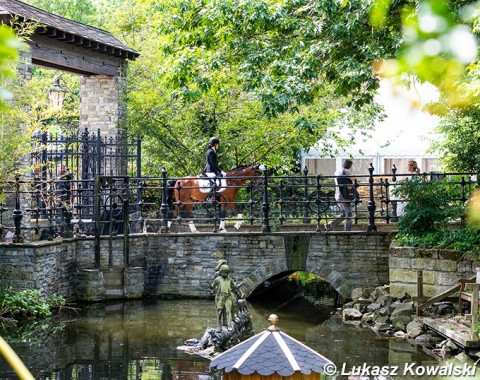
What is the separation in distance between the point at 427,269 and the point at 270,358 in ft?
27.4

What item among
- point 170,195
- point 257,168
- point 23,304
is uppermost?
point 257,168

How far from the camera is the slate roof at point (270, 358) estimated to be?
21.7ft

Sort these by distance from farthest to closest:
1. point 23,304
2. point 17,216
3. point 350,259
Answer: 1. point 350,259
2. point 17,216
3. point 23,304

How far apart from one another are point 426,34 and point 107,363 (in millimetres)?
10339

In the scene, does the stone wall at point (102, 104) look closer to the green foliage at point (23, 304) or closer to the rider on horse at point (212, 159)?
the rider on horse at point (212, 159)

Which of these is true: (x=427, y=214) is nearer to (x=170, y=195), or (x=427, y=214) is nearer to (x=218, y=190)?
(x=218, y=190)

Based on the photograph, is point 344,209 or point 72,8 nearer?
point 344,209

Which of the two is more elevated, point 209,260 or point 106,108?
point 106,108

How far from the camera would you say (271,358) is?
669cm

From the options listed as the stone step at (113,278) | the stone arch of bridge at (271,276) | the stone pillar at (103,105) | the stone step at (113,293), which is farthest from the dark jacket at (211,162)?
the stone pillar at (103,105)

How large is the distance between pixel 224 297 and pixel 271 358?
617 cm

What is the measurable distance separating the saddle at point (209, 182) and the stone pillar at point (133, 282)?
225 centimetres

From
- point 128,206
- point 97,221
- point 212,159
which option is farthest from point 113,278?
point 212,159

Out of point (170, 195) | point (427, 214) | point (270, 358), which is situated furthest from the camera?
point (170, 195)
